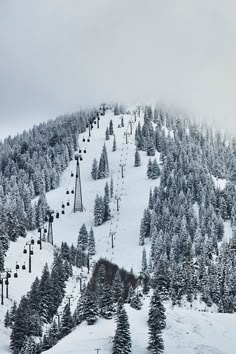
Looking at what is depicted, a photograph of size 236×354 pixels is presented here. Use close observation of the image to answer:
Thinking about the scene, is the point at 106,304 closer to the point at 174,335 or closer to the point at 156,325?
the point at 174,335

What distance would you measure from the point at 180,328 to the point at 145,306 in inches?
496

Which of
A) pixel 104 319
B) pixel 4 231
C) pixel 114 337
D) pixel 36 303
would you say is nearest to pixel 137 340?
pixel 114 337

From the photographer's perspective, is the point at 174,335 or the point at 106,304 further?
the point at 106,304

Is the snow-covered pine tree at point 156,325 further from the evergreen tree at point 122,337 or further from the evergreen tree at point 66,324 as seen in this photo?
the evergreen tree at point 66,324

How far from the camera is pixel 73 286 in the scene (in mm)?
144875

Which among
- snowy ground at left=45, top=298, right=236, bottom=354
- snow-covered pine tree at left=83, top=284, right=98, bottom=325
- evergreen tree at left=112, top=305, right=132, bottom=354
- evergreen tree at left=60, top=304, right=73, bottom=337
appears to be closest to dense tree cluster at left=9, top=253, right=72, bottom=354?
evergreen tree at left=60, top=304, right=73, bottom=337

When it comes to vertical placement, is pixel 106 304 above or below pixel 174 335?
above

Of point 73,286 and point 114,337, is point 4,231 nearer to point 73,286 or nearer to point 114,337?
point 73,286

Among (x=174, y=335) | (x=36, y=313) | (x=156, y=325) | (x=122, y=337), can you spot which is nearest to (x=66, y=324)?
(x=36, y=313)

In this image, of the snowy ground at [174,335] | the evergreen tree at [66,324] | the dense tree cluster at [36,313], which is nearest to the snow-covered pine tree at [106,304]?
Answer: the snowy ground at [174,335]

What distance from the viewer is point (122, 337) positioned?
82438 millimetres

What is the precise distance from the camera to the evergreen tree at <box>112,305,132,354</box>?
81.7 metres

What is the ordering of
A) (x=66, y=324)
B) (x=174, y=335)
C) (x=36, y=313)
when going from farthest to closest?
(x=36, y=313) < (x=66, y=324) < (x=174, y=335)

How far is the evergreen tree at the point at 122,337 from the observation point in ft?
268
